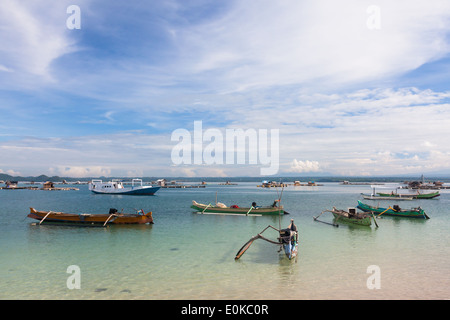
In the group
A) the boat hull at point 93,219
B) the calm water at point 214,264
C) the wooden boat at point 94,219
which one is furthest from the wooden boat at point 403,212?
the wooden boat at point 94,219

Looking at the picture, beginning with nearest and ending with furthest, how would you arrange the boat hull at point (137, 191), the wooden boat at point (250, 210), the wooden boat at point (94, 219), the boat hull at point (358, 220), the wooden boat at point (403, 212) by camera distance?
1. the wooden boat at point (94, 219)
2. the boat hull at point (358, 220)
3. the wooden boat at point (403, 212)
4. the wooden boat at point (250, 210)
5. the boat hull at point (137, 191)

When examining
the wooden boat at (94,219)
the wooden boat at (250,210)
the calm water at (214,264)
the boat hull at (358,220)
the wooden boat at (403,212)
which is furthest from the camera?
the wooden boat at (250,210)

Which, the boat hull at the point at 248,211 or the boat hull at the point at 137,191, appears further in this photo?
the boat hull at the point at 137,191

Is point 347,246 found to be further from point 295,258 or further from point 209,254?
point 209,254

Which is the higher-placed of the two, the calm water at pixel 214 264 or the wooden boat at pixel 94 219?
the wooden boat at pixel 94 219

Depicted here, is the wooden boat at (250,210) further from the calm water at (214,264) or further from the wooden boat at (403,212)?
the wooden boat at (403,212)

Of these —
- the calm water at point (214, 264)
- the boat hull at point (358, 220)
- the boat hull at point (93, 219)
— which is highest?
the boat hull at point (93, 219)

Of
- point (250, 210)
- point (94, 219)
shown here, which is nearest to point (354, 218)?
point (250, 210)

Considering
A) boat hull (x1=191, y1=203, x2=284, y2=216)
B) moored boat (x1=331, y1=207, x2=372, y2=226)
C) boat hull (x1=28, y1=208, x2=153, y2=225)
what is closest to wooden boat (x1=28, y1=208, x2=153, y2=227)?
boat hull (x1=28, y1=208, x2=153, y2=225)

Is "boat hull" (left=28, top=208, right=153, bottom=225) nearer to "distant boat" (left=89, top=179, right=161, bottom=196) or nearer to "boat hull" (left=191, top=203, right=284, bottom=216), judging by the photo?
"boat hull" (left=191, top=203, right=284, bottom=216)

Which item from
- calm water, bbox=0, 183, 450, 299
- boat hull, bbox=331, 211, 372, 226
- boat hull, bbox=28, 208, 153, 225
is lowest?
calm water, bbox=0, 183, 450, 299
